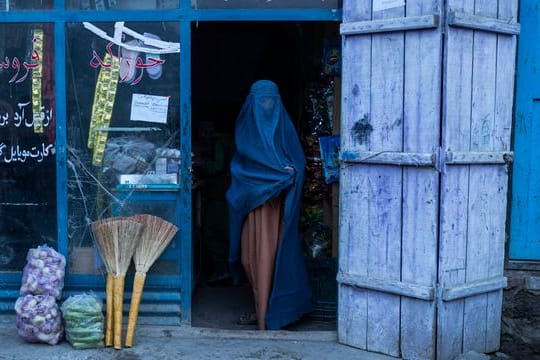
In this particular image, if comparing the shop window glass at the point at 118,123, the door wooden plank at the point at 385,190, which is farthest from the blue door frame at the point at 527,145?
the shop window glass at the point at 118,123

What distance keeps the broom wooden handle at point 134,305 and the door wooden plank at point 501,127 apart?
2.47 meters

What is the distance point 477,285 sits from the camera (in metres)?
4.47

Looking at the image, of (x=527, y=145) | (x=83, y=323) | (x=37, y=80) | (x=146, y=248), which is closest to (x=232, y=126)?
(x=37, y=80)

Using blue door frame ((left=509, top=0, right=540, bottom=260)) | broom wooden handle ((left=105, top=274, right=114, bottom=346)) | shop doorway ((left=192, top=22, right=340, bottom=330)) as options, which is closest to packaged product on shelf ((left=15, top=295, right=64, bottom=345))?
broom wooden handle ((left=105, top=274, right=114, bottom=346))

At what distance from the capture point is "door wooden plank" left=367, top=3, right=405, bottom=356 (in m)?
4.37

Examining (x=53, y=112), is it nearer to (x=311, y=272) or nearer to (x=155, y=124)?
(x=155, y=124)

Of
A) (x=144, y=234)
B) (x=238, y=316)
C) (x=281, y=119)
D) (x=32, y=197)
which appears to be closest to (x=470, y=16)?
(x=281, y=119)

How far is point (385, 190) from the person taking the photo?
175 inches

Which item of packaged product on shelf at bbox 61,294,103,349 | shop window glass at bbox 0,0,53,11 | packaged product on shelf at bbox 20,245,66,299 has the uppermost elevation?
shop window glass at bbox 0,0,53,11

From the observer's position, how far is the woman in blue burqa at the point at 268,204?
5.00 m

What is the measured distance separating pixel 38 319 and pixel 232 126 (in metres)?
3.41

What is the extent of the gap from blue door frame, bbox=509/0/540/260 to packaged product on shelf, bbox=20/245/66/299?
3.31 meters

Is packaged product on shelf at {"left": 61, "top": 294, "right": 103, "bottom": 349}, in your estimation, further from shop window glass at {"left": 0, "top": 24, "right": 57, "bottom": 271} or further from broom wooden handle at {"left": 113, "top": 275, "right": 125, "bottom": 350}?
shop window glass at {"left": 0, "top": 24, "right": 57, "bottom": 271}

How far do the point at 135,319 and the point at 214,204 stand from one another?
2.31 meters
